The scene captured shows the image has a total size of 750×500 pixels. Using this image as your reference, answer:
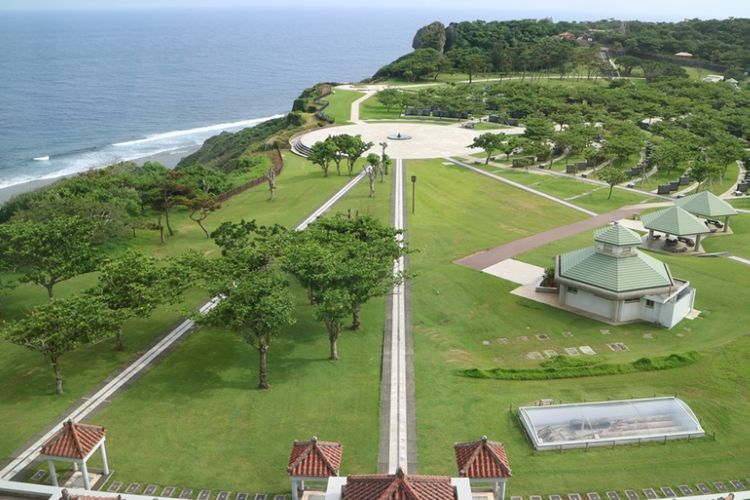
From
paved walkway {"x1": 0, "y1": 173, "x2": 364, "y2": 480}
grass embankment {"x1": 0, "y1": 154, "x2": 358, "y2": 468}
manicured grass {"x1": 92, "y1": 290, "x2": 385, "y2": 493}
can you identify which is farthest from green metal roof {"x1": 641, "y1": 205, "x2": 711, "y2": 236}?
paved walkway {"x1": 0, "y1": 173, "x2": 364, "y2": 480}

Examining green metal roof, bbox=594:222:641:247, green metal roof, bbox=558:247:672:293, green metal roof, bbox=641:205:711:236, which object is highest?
green metal roof, bbox=594:222:641:247

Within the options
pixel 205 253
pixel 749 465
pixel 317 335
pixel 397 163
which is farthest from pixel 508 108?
pixel 749 465

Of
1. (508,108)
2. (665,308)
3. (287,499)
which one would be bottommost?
(287,499)

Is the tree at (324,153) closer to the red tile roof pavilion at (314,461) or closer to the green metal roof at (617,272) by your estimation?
the green metal roof at (617,272)

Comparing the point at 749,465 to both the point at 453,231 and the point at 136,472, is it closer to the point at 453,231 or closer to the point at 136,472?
the point at 136,472

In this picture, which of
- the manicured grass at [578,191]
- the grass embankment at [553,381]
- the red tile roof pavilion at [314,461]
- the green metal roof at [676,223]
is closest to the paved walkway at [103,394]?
the red tile roof pavilion at [314,461]

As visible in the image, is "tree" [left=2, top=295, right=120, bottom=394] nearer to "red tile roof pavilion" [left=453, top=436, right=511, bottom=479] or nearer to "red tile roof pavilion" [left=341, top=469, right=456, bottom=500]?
"red tile roof pavilion" [left=341, top=469, right=456, bottom=500]

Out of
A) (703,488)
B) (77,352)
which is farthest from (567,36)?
(703,488)
